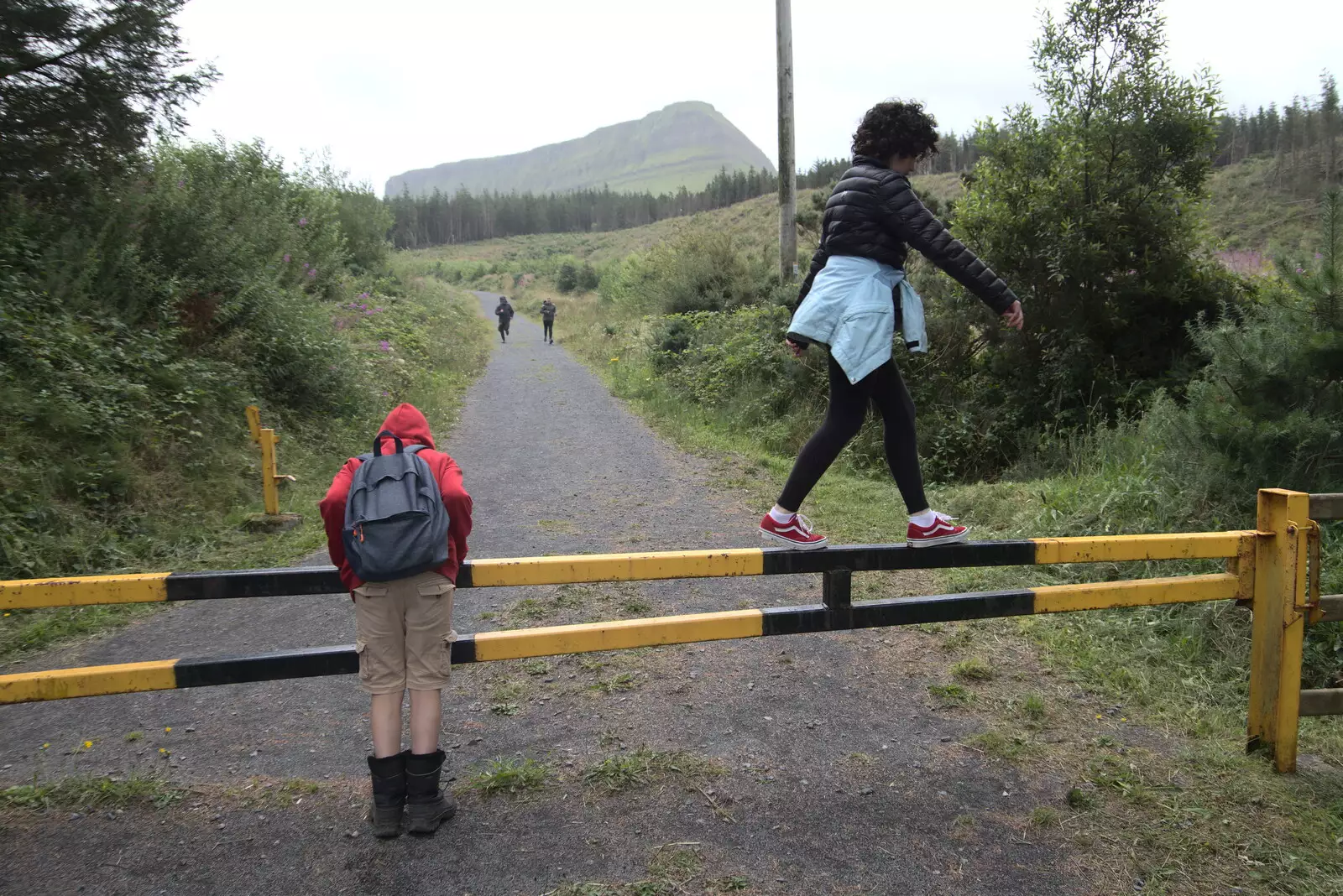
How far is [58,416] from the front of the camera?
6.45 meters

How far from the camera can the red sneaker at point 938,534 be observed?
3.27m

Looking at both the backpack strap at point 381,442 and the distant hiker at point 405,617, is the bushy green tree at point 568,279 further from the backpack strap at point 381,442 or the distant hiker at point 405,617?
the distant hiker at point 405,617

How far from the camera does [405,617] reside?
2.87 metres

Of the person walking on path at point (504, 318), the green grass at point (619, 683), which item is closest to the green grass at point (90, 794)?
the green grass at point (619, 683)

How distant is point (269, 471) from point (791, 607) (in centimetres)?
553

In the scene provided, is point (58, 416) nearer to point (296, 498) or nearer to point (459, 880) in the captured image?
point (296, 498)

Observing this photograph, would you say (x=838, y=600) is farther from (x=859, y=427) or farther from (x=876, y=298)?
(x=876, y=298)

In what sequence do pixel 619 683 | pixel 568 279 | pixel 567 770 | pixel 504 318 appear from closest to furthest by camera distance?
pixel 567 770, pixel 619 683, pixel 504 318, pixel 568 279

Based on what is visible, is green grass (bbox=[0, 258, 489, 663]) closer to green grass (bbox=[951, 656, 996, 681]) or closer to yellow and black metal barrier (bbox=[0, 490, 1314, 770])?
yellow and black metal barrier (bbox=[0, 490, 1314, 770])

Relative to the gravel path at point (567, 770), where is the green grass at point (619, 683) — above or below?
above

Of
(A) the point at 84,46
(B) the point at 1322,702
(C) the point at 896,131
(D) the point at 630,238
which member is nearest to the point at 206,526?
(A) the point at 84,46

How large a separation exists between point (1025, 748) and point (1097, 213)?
5821mm

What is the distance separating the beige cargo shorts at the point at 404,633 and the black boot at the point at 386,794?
25 centimetres

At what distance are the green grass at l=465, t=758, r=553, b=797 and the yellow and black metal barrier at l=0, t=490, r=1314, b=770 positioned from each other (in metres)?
0.58
